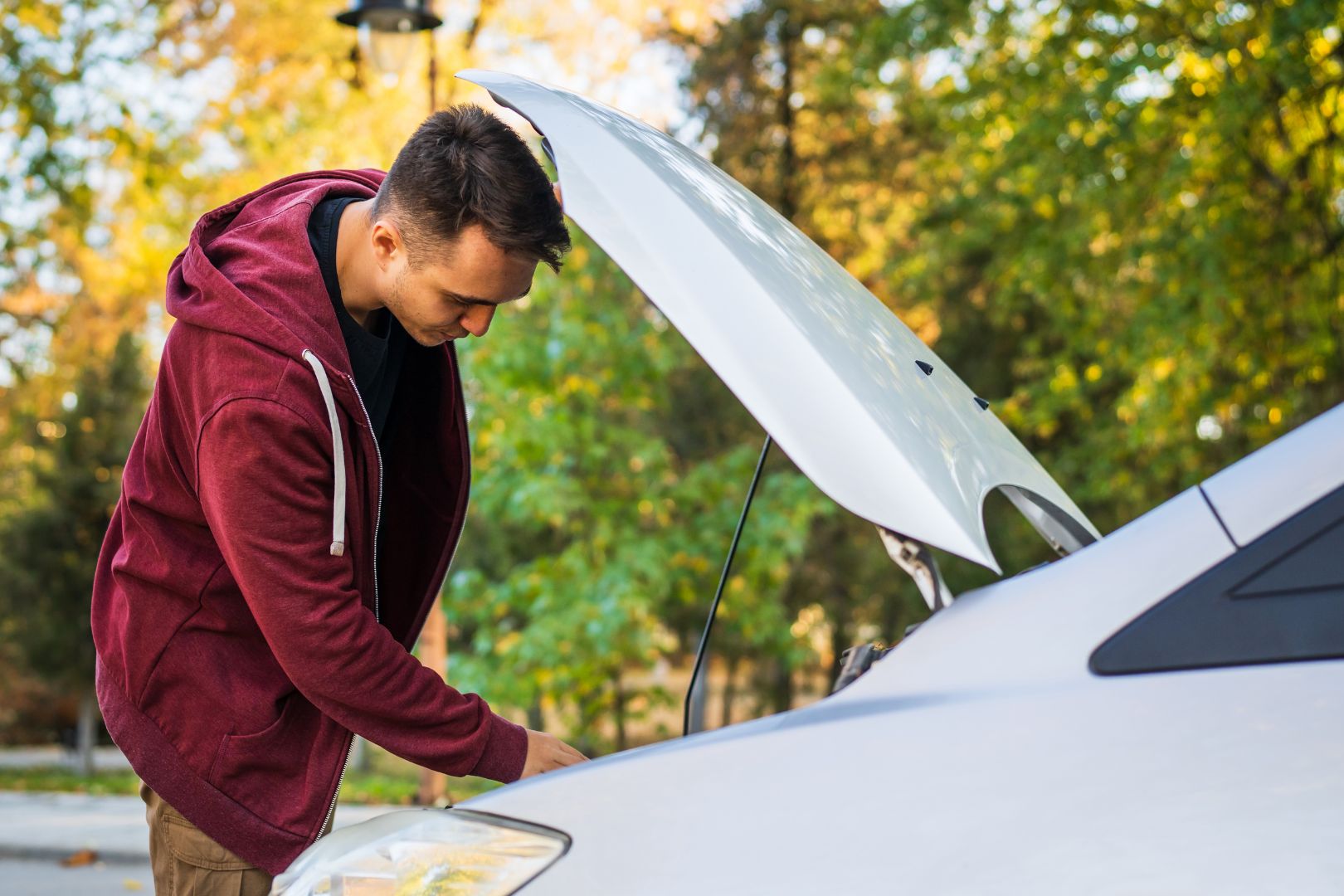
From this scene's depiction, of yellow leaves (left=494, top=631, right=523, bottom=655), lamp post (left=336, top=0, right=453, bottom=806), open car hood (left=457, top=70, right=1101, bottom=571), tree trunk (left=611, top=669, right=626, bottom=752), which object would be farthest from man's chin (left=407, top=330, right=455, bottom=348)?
tree trunk (left=611, top=669, right=626, bottom=752)

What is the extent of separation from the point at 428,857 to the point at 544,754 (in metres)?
0.37

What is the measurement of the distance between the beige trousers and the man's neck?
843 mm

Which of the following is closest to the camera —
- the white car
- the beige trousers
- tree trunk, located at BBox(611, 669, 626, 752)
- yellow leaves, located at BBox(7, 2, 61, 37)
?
the white car

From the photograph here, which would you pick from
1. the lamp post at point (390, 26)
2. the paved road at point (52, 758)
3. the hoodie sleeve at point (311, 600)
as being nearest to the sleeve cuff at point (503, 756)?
the hoodie sleeve at point (311, 600)

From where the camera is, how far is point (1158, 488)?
12305 mm

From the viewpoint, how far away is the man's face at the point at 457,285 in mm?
1862

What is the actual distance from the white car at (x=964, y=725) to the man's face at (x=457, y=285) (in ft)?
1.11

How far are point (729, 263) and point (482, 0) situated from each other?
7276mm

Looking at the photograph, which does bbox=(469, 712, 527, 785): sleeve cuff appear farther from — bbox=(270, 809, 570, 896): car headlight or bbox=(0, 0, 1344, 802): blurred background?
bbox=(0, 0, 1344, 802): blurred background

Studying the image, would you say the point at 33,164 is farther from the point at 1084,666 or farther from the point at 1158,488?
the point at 1158,488

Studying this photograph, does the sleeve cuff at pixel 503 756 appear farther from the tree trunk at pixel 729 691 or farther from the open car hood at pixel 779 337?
the tree trunk at pixel 729 691

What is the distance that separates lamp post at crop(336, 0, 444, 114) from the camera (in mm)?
6254

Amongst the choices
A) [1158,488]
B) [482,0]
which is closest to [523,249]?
[482,0]

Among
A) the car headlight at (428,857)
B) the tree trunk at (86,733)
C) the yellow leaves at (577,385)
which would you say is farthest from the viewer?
the tree trunk at (86,733)
